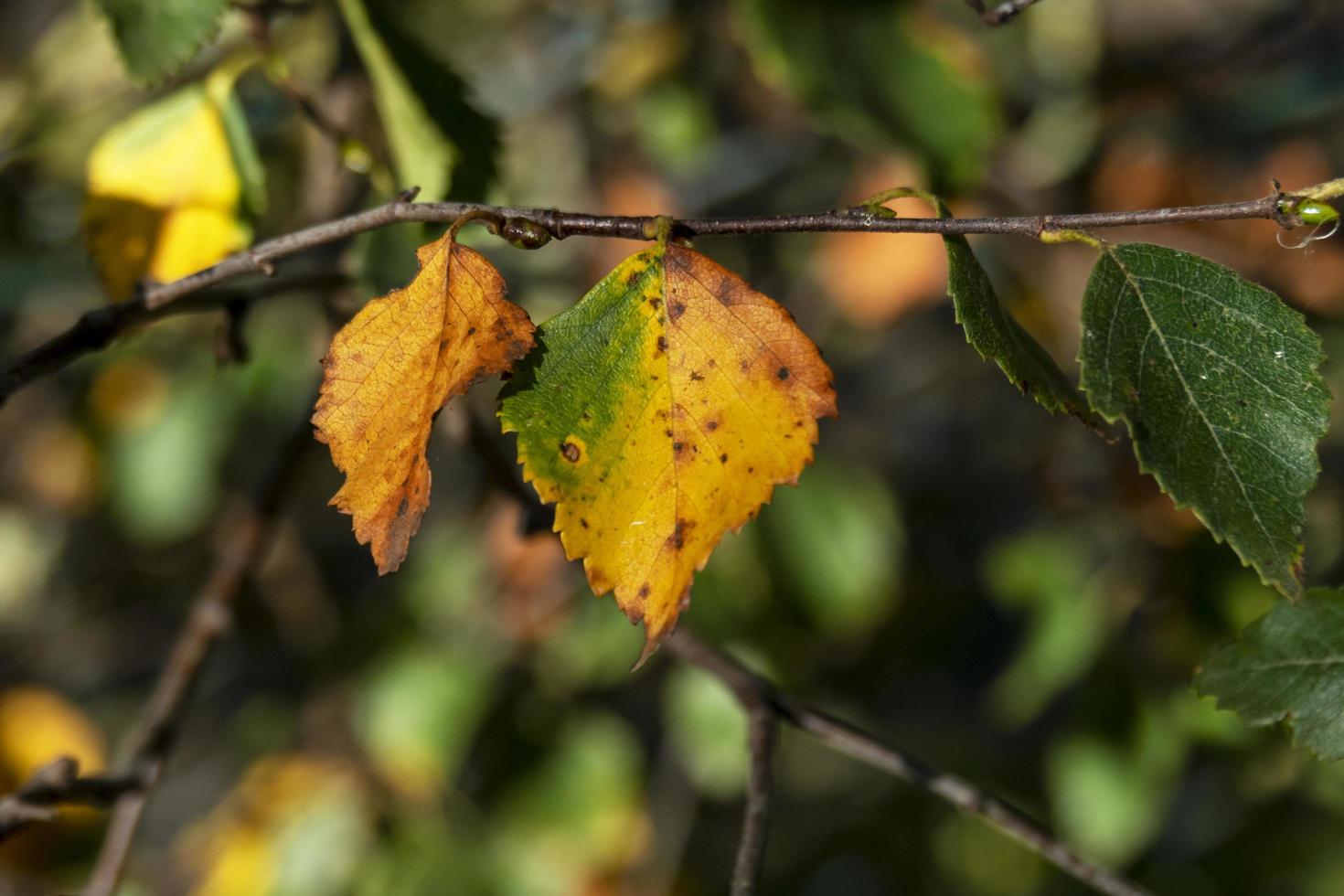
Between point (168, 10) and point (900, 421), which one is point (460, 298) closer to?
point (168, 10)

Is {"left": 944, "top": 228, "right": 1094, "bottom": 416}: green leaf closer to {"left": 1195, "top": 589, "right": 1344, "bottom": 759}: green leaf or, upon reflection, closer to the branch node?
{"left": 1195, "top": 589, "right": 1344, "bottom": 759}: green leaf

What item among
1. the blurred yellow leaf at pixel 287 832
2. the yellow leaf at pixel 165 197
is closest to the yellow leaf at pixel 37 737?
the blurred yellow leaf at pixel 287 832

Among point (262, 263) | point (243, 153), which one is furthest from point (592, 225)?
point (243, 153)

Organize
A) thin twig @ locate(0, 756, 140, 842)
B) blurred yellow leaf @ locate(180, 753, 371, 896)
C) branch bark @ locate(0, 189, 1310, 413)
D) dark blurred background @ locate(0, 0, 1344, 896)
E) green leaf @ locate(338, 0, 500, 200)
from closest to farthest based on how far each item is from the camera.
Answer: branch bark @ locate(0, 189, 1310, 413) → thin twig @ locate(0, 756, 140, 842) → green leaf @ locate(338, 0, 500, 200) → dark blurred background @ locate(0, 0, 1344, 896) → blurred yellow leaf @ locate(180, 753, 371, 896)

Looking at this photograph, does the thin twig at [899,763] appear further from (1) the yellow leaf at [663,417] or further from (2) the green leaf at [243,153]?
(2) the green leaf at [243,153]

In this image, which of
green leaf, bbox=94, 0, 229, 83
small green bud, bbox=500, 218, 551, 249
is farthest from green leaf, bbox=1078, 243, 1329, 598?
green leaf, bbox=94, 0, 229, 83
